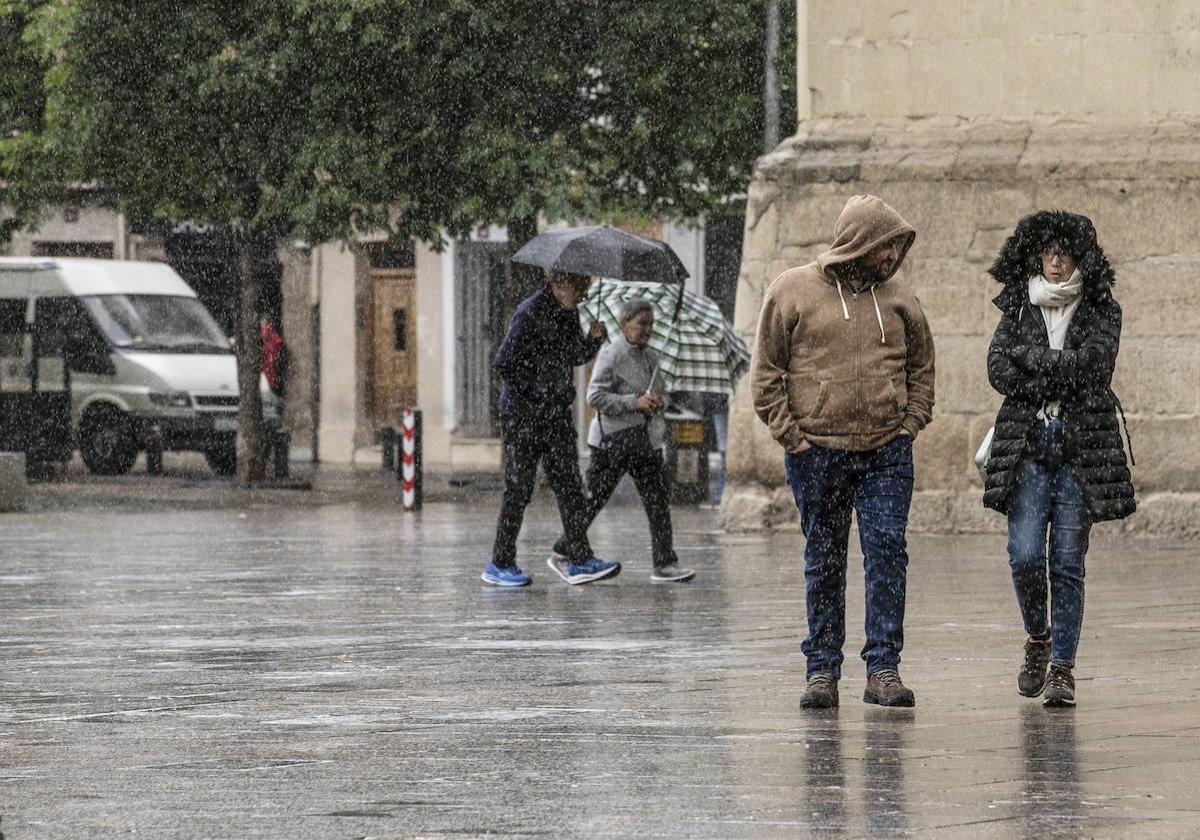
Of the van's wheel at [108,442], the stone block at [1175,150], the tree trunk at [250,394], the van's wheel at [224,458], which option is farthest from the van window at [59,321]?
the stone block at [1175,150]

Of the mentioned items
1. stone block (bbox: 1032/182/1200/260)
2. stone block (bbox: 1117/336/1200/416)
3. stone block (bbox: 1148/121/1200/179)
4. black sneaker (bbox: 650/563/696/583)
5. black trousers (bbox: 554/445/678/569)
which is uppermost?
stone block (bbox: 1148/121/1200/179)

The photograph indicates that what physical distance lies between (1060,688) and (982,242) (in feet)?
28.4

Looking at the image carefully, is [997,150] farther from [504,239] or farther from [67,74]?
[504,239]

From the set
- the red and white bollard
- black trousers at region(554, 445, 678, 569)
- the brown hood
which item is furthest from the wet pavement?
the red and white bollard

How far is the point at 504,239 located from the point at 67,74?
10.8m

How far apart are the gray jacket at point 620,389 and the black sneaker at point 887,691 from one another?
5.32 meters

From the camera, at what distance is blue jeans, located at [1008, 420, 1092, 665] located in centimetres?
838

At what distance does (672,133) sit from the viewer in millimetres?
24672

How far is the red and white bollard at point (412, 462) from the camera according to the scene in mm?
21828

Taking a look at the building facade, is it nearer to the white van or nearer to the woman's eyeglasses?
the woman's eyeglasses

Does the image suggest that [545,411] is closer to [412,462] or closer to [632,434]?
[632,434]

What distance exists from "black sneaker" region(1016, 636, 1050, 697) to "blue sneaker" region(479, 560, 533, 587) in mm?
4980

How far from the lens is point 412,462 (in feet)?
71.8

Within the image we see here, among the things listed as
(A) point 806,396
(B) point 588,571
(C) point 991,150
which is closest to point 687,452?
(C) point 991,150
